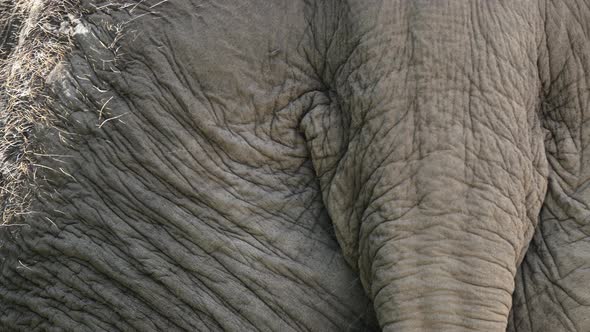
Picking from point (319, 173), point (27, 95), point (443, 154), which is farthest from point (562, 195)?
point (27, 95)

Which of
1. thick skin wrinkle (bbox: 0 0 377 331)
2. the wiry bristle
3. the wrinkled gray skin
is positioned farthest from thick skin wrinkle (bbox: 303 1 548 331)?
the wiry bristle

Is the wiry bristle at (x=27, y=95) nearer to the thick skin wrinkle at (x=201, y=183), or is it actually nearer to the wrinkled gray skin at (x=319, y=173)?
the wrinkled gray skin at (x=319, y=173)

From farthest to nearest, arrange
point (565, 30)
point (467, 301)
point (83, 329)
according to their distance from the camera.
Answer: point (83, 329)
point (565, 30)
point (467, 301)

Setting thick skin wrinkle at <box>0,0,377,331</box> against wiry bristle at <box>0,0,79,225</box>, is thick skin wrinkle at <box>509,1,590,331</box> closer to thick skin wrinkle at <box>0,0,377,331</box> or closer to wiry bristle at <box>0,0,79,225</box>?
thick skin wrinkle at <box>0,0,377,331</box>

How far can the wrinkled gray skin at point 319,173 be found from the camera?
3.44m

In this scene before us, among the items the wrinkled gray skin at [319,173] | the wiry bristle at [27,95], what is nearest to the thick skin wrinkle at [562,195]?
the wrinkled gray skin at [319,173]

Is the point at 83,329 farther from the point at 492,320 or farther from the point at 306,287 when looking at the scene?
the point at 492,320

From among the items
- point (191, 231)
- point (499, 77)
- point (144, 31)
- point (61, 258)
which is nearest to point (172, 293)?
point (191, 231)

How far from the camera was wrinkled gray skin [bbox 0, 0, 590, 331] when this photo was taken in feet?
11.3

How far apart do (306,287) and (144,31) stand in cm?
127

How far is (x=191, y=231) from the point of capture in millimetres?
3758

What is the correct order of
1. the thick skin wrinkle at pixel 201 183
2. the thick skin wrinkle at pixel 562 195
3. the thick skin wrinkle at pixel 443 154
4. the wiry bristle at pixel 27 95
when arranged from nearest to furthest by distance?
1. the thick skin wrinkle at pixel 443 154
2. the thick skin wrinkle at pixel 562 195
3. the thick skin wrinkle at pixel 201 183
4. the wiry bristle at pixel 27 95

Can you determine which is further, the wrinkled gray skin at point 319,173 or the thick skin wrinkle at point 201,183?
the thick skin wrinkle at point 201,183

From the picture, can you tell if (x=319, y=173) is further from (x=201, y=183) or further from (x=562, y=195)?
(x=562, y=195)
